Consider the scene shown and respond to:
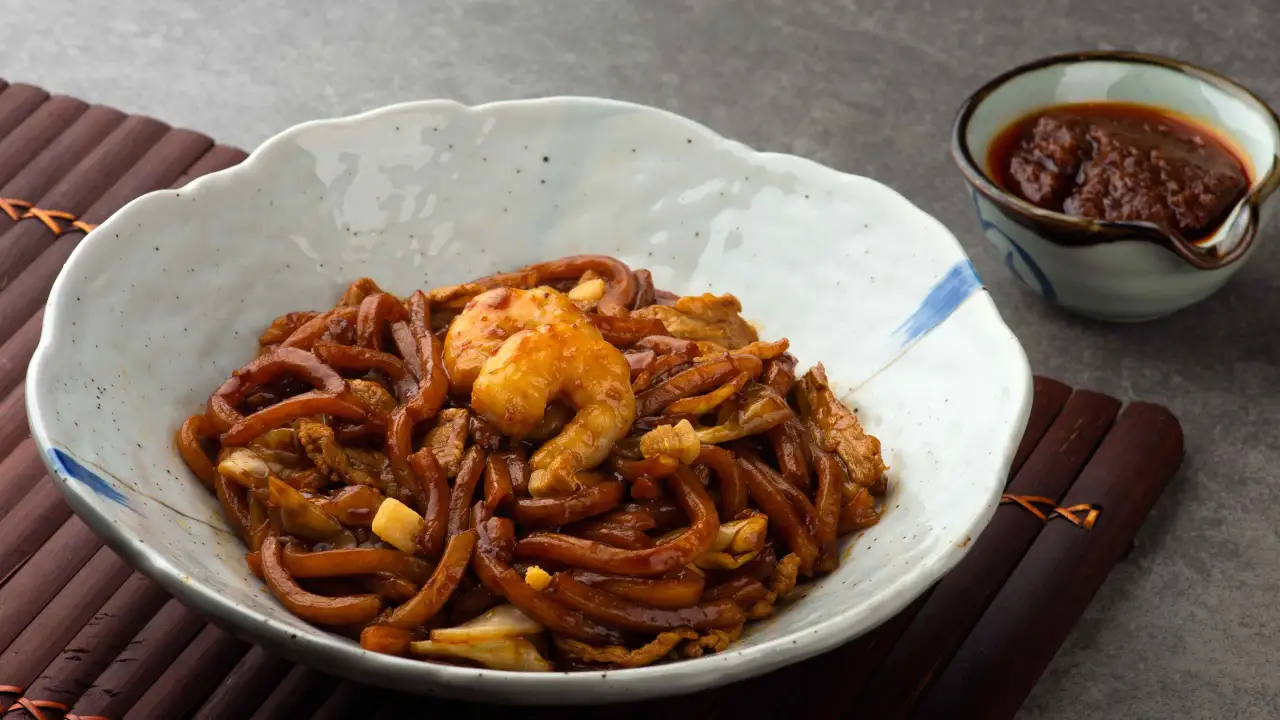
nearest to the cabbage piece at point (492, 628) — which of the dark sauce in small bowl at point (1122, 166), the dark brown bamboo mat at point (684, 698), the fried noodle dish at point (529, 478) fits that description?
the fried noodle dish at point (529, 478)

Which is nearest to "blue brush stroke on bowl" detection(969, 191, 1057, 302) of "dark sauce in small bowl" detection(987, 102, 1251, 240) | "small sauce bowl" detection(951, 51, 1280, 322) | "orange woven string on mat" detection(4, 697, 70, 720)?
"small sauce bowl" detection(951, 51, 1280, 322)

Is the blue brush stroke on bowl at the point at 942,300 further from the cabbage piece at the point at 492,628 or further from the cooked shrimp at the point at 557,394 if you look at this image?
the cabbage piece at the point at 492,628

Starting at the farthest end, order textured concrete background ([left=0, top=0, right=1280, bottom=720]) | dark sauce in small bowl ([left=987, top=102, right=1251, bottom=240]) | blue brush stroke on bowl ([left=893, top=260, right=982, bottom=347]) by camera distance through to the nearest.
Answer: textured concrete background ([left=0, top=0, right=1280, bottom=720]) < dark sauce in small bowl ([left=987, top=102, right=1251, bottom=240]) < blue brush stroke on bowl ([left=893, top=260, right=982, bottom=347])

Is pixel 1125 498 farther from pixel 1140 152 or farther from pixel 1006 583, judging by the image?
pixel 1140 152

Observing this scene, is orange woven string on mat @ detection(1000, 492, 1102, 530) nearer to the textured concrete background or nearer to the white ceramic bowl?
the white ceramic bowl

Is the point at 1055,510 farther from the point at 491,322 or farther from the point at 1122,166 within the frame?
the point at 491,322

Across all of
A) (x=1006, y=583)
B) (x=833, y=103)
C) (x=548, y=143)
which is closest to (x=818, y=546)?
(x=1006, y=583)

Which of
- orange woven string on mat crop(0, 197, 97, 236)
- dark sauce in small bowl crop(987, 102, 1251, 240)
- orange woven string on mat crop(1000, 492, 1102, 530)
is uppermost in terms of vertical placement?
orange woven string on mat crop(0, 197, 97, 236)
